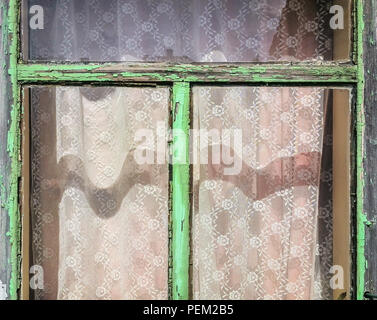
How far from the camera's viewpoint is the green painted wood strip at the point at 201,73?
210 cm

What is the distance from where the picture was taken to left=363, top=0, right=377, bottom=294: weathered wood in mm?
2064

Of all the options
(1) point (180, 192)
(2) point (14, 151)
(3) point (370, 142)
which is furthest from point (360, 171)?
(2) point (14, 151)

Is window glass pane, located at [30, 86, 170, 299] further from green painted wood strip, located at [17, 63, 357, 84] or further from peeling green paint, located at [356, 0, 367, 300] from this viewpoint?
peeling green paint, located at [356, 0, 367, 300]

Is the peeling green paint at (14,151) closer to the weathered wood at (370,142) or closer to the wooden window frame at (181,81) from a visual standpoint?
the wooden window frame at (181,81)

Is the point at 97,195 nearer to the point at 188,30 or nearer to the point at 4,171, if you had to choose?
the point at 4,171

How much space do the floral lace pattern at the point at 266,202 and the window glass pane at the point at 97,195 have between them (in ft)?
0.50

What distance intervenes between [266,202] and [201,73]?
1.63 ft

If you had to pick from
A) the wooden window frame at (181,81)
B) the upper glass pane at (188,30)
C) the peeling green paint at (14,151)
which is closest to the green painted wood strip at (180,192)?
the wooden window frame at (181,81)

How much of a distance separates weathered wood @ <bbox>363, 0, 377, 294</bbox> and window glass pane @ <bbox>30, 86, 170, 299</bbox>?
0.68m

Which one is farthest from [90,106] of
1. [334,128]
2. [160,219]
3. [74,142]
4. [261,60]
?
[334,128]

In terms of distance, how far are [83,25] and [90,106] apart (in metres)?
0.29

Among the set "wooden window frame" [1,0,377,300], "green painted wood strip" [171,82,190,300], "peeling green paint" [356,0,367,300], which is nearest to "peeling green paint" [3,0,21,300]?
"wooden window frame" [1,0,377,300]
